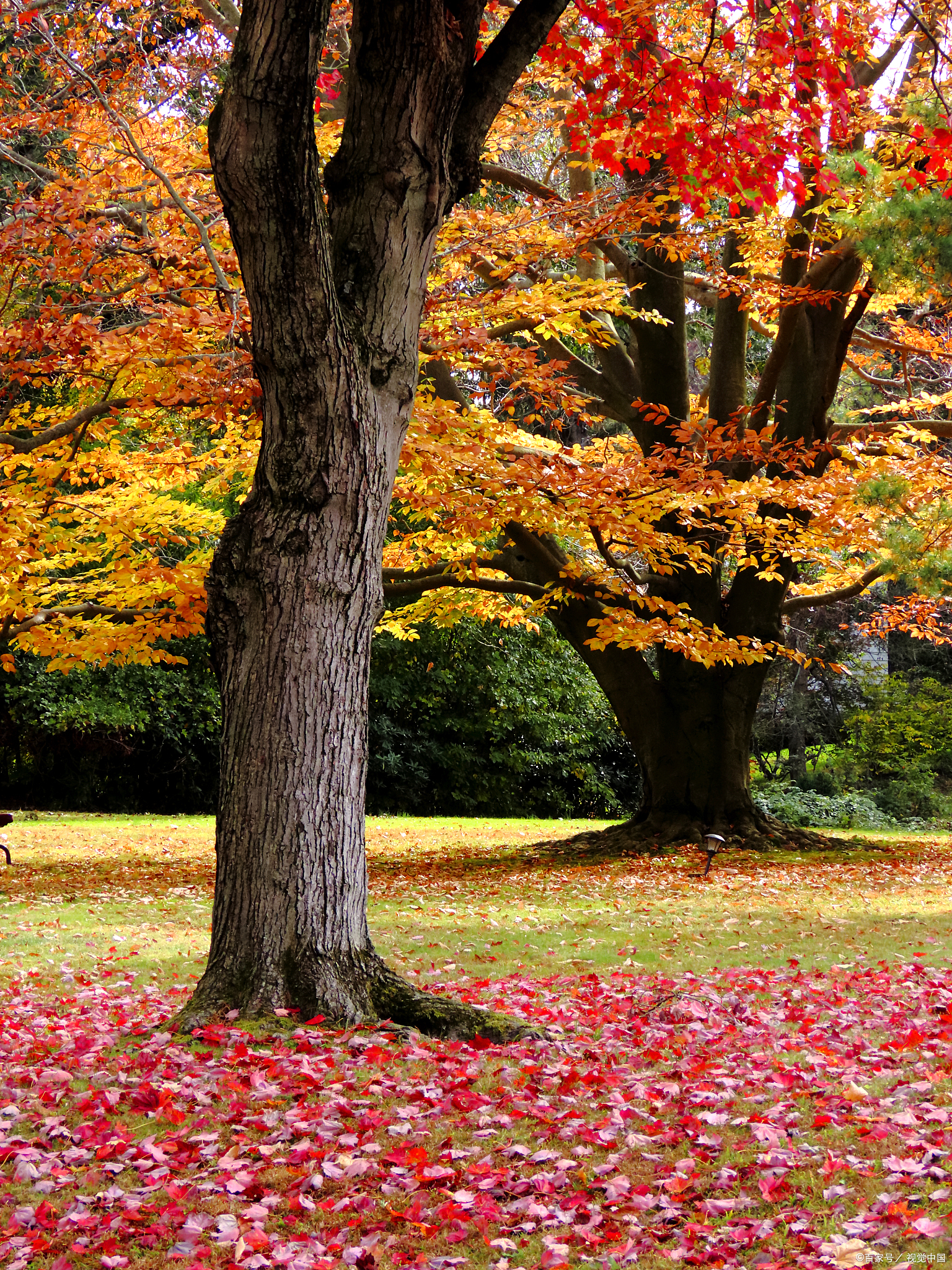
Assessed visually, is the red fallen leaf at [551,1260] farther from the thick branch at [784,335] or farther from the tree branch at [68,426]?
the thick branch at [784,335]

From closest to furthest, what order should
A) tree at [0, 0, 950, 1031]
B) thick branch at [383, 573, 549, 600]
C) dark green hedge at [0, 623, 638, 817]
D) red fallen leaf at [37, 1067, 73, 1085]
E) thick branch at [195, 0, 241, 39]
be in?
red fallen leaf at [37, 1067, 73, 1085] → tree at [0, 0, 950, 1031] → thick branch at [195, 0, 241, 39] → thick branch at [383, 573, 549, 600] → dark green hedge at [0, 623, 638, 817]

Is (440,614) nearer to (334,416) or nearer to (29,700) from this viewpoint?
(29,700)

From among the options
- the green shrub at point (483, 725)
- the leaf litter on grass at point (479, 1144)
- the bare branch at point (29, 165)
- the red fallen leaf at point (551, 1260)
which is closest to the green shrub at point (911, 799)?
the green shrub at point (483, 725)

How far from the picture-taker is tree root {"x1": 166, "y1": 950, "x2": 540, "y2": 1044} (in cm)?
431

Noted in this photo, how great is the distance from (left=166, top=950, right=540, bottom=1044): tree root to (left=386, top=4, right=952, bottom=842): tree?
4.51 m

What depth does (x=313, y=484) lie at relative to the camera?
443cm

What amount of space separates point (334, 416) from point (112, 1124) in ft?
9.45

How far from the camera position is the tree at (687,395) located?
704cm

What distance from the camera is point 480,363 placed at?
10.0m

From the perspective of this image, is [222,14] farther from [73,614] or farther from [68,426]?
[73,614]

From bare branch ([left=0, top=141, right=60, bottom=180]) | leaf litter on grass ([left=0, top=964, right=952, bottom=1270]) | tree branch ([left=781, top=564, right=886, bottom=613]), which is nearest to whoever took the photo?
leaf litter on grass ([left=0, top=964, right=952, bottom=1270])

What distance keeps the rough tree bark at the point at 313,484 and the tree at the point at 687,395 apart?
2147 millimetres

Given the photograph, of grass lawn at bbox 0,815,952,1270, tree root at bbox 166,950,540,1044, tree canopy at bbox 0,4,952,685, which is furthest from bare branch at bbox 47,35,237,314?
grass lawn at bbox 0,815,952,1270

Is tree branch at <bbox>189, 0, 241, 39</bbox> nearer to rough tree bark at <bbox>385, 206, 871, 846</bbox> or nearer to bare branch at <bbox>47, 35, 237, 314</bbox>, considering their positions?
bare branch at <bbox>47, 35, 237, 314</bbox>
